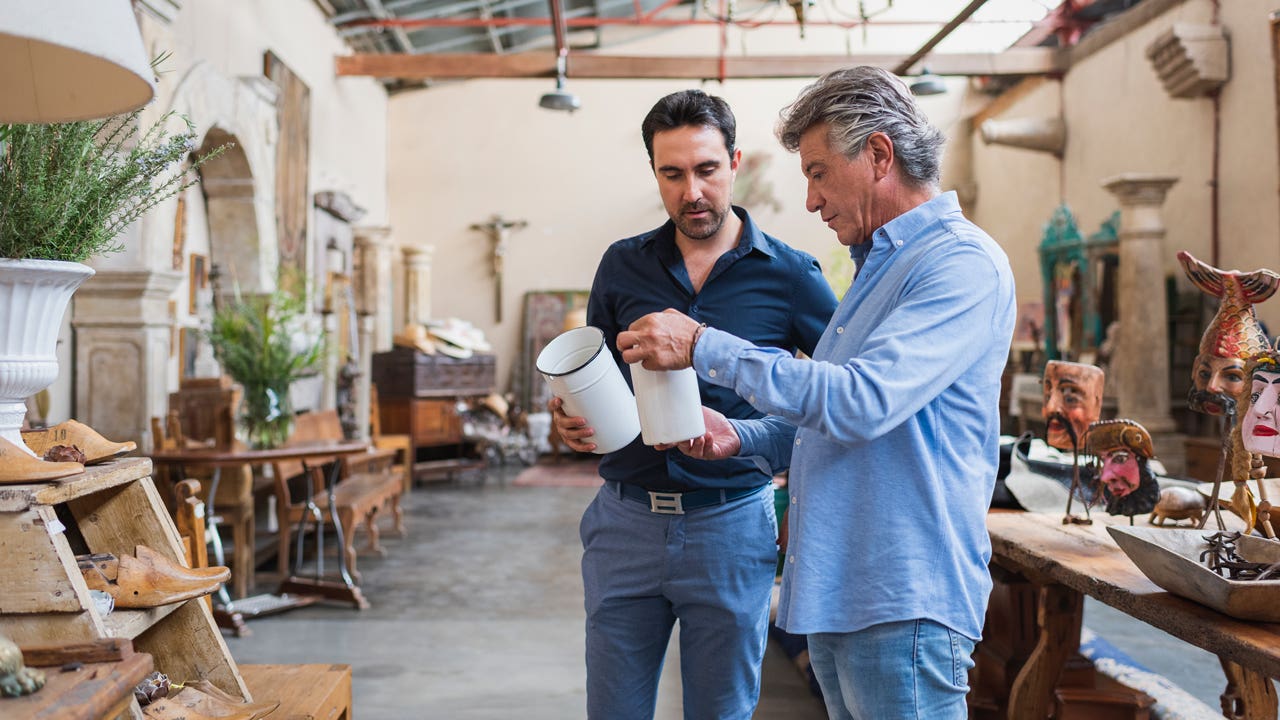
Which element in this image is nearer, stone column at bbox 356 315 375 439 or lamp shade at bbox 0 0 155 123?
lamp shade at bbox 0 0 155 123

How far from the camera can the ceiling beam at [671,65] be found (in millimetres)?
10125

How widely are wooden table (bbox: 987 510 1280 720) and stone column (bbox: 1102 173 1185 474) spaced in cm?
418

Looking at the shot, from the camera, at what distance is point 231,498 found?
5312 mm

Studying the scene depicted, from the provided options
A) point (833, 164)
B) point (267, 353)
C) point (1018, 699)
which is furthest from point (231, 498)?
point (833, 164)

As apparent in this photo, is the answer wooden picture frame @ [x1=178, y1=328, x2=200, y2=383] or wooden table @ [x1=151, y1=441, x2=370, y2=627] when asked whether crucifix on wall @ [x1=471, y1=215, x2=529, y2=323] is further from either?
wooden table @ [x1=151, y1=441, x2=370, y2=627]

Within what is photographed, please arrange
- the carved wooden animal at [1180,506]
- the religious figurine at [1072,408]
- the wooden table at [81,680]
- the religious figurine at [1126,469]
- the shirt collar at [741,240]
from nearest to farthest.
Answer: the wooden table at [81,680], the shirt collar at [741,240], the carved wooden animal at [1180,506], the religious figurine at [1126,469], the religious figurine at [1072,408]

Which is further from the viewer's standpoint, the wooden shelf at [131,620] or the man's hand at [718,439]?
the man's hand at [718,439]

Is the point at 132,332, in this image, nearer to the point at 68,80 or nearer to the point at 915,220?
the point at 68,80

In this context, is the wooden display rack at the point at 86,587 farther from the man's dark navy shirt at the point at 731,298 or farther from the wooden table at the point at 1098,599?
the wooden table at the point at 1098,599

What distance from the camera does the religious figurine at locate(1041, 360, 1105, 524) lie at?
2.55 m

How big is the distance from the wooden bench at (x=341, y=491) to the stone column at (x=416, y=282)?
13.6 ft

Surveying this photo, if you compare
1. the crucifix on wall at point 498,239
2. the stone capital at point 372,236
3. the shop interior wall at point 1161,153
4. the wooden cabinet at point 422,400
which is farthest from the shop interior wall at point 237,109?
the shop interior wall at point 1161,153

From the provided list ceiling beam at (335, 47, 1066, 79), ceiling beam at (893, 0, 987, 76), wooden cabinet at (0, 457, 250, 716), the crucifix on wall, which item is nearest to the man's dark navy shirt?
wooden cabinet at (0, 457, 250, 716)

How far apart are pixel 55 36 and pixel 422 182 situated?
12.6 m
